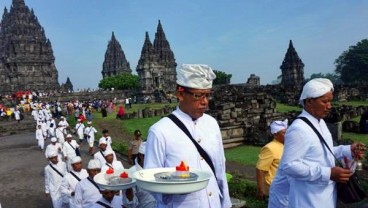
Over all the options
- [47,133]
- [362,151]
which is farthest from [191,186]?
[47,133]

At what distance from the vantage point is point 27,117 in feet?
110

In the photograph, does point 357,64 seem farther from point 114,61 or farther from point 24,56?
point 24,56

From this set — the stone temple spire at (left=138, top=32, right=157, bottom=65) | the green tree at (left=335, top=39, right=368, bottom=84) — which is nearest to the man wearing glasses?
the stone temple spire at (left=138, top=32, right=157, bottom=65)

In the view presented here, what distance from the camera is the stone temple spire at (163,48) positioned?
3044 inches

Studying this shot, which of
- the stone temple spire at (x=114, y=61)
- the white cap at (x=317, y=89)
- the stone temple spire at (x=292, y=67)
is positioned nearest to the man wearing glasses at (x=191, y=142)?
the white cap at (x=317, y=89)

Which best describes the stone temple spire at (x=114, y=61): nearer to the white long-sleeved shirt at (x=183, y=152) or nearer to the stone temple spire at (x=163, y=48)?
the stone temple spire at (x=163, y=48)

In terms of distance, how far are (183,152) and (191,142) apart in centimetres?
10

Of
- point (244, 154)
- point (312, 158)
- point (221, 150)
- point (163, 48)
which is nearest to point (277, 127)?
point (312, 158)

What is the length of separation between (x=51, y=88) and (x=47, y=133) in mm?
44995

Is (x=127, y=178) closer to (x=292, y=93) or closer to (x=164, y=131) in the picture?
(x=164, y=131)

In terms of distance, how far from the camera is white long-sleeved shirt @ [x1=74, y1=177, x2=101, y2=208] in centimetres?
528

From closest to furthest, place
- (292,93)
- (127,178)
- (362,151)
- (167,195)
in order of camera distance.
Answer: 1. (167,195)
2. (362,151)
3. (127,178)
4. (292,93)

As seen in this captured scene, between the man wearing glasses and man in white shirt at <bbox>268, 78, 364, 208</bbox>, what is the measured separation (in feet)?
2.25

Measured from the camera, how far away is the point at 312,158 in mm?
3342
